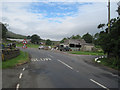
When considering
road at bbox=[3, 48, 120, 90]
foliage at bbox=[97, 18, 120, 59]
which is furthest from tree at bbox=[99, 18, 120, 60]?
road at bbox=[3, 48, 120, 90]

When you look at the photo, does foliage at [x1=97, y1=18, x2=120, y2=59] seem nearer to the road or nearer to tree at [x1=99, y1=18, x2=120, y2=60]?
tree at [x1=99, y1=18, x2=120, y2=60]

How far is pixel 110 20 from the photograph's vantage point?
19062mm

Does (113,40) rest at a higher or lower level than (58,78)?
higher

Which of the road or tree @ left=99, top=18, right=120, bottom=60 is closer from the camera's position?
the road

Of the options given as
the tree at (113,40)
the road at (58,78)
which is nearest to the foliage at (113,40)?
the tree at (113,40)

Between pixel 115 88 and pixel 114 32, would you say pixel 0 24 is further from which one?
pixel 115 88

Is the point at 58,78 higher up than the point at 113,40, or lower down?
lower down

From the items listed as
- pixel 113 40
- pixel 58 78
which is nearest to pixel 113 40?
pixel 113 40

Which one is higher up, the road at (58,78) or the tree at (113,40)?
the tree at (113,40)

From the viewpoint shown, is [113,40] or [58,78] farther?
[113,40]

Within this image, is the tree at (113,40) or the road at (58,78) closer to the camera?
the road at (58,78)

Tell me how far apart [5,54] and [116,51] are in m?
12.7

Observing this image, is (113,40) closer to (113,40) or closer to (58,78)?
(113,40)

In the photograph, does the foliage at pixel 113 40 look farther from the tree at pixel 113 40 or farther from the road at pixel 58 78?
the road at pixel 58 78
